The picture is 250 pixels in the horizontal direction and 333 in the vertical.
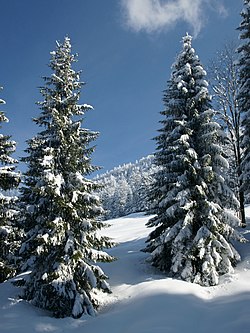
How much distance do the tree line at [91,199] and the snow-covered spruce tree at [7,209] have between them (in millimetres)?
50

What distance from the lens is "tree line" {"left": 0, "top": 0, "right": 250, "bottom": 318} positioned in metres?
13.7

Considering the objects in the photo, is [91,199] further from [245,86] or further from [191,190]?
[245,86]

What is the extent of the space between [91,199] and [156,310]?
5.58 m

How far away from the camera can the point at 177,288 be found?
1455 centimetres

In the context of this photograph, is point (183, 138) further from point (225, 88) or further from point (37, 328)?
point (37, 328)

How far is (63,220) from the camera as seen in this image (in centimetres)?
1424

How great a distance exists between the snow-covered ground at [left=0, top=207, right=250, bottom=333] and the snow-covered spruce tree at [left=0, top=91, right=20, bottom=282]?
1.47 m

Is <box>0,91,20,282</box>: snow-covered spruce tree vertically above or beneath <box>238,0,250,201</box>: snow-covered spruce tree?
beneath

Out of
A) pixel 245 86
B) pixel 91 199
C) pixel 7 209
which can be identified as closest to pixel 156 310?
pixel 91 199

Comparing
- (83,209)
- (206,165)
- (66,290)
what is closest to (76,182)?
(83,209)

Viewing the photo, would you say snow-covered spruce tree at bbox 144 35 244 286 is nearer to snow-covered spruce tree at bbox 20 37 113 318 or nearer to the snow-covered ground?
the snow-covered ground

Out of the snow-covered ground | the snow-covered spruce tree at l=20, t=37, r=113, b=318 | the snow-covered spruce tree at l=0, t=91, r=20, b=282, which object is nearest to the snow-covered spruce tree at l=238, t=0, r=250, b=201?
the snow-covered ground

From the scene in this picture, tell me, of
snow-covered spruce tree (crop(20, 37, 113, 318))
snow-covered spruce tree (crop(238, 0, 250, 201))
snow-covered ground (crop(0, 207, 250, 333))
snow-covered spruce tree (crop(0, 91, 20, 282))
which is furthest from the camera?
snow-covered spruce tree (crop(238, 0, 250, 201))

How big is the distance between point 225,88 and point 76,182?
1494 centimetres
